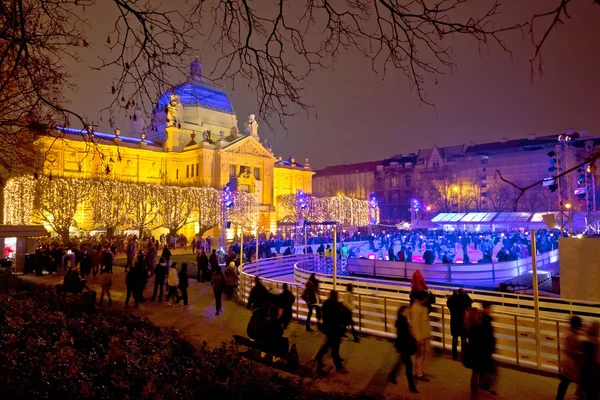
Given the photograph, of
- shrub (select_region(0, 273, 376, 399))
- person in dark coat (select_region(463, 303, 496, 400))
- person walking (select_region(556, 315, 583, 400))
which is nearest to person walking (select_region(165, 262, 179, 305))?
shrub (select_region(0, 273, 376, 399))

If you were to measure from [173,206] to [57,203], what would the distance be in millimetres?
10295

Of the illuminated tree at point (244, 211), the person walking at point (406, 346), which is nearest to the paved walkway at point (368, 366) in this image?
the person walking at point (406, 346)

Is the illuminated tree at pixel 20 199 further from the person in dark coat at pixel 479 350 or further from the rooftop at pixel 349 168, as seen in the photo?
the rooftop at pixel 349 168

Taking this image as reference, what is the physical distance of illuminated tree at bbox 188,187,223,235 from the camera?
139ft

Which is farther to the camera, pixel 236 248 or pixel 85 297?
pixel 236 248

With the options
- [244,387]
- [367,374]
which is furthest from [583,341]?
[244,387]

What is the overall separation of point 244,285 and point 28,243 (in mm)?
14350

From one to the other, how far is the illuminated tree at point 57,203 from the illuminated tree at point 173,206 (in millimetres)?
7581

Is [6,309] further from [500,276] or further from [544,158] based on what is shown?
[544,158]

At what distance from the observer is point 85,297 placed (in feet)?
34.0

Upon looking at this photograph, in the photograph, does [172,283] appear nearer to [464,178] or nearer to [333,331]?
[333,331]

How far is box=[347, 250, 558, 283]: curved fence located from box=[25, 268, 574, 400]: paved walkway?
9782 mm

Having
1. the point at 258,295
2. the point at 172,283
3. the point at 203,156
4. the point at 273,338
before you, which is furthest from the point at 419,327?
the point at 203,156

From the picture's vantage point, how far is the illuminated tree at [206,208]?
42500 mm
